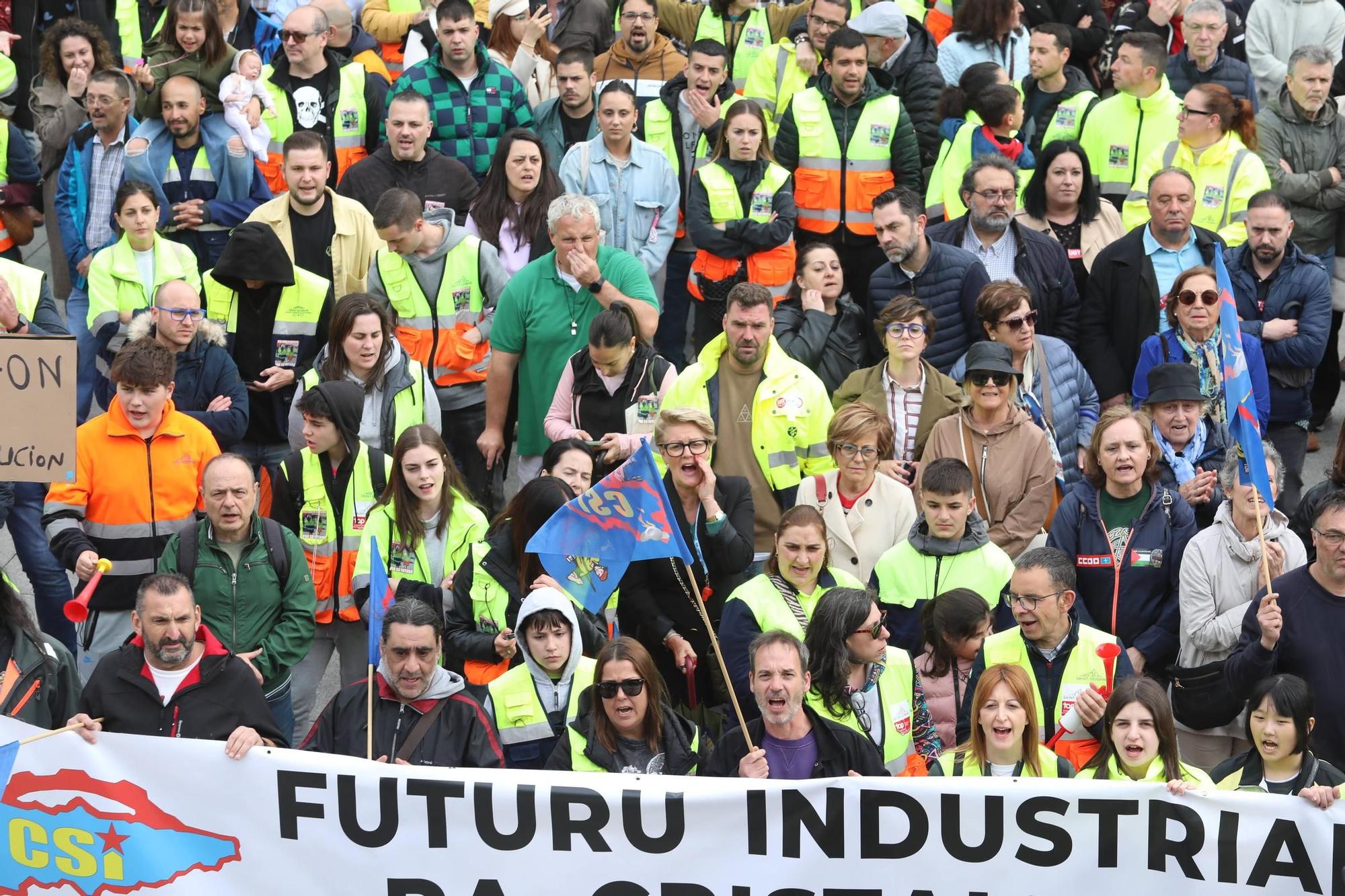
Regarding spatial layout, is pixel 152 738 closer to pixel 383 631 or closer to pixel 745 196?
pixel 383 631

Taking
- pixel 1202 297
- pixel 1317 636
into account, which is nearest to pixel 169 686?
pixel 1317 636

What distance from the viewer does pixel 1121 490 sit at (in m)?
8.98

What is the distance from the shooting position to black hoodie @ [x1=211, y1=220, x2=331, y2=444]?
10.7 metres

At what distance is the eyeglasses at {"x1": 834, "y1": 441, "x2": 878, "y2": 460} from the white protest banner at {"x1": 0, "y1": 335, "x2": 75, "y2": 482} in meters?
3.35

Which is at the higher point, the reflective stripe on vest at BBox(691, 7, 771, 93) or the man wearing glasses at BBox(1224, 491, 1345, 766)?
the reflective stripe on vest at BBox(691, 7, 771, 93)

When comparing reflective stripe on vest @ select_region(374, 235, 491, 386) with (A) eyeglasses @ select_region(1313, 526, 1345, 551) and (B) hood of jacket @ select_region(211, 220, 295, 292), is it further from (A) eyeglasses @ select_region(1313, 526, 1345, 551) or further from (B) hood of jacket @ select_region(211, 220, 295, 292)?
(A) eyeglasses @ select_region(1313, 526, 1345, 551)

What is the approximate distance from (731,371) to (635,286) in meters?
1.06

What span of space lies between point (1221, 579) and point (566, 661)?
107 inches

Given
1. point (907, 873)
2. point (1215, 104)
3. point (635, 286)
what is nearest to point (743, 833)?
point (907, 873)

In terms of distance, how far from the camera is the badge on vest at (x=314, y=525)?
9.37 metres

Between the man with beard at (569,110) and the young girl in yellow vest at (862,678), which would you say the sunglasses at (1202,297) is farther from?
the man with beard at (569,110)

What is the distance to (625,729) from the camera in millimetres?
7789

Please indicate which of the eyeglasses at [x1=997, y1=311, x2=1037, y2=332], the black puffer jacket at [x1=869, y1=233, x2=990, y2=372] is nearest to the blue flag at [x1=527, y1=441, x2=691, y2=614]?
the eyeglasses at [x1=997, y1=311, x2=1037, y2=332]

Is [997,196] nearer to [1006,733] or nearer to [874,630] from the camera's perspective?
[874,630]
